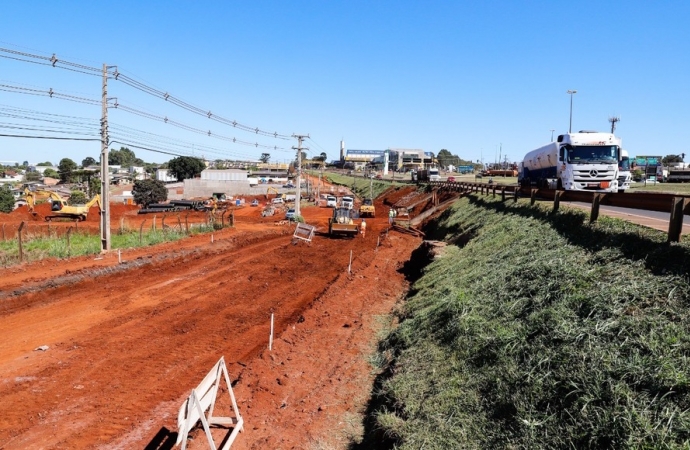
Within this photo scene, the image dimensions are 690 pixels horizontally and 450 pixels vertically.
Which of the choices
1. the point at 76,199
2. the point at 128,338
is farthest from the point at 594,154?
the point at 76,199

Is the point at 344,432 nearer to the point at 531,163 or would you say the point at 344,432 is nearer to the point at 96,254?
the point at 96,254

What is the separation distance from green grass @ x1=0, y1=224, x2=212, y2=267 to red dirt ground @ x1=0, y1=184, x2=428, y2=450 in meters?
1.95

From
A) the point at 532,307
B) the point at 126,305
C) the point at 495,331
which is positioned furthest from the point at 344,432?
the point at 126,305

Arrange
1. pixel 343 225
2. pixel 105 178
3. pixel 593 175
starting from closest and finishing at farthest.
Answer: pixel 593 175 → pixel 105 178 → pixel 343 225

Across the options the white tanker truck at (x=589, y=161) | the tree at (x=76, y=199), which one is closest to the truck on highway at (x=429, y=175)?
the white tanker truck at (x=589, y=161)

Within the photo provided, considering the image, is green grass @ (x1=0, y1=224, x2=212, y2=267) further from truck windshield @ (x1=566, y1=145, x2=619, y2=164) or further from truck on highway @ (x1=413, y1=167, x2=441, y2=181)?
truck on highway @ (x1=413, y1=167, x2=441, y2=181)

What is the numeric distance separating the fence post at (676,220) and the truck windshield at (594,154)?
16.4 meters

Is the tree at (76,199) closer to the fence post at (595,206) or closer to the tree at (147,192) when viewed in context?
the tree at (147,192)

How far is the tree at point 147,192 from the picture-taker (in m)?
81.6

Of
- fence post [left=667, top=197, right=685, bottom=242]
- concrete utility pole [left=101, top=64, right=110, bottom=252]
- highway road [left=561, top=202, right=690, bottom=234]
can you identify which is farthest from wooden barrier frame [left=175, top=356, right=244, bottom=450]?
concrete utility pole [left=101, top=64, right=110, bottom=252]

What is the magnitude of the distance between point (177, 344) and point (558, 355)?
436 inches

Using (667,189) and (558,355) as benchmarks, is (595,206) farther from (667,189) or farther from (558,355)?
(667,189)

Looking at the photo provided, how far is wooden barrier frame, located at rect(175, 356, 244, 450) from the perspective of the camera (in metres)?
6.89

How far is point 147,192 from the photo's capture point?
82.4 meters
